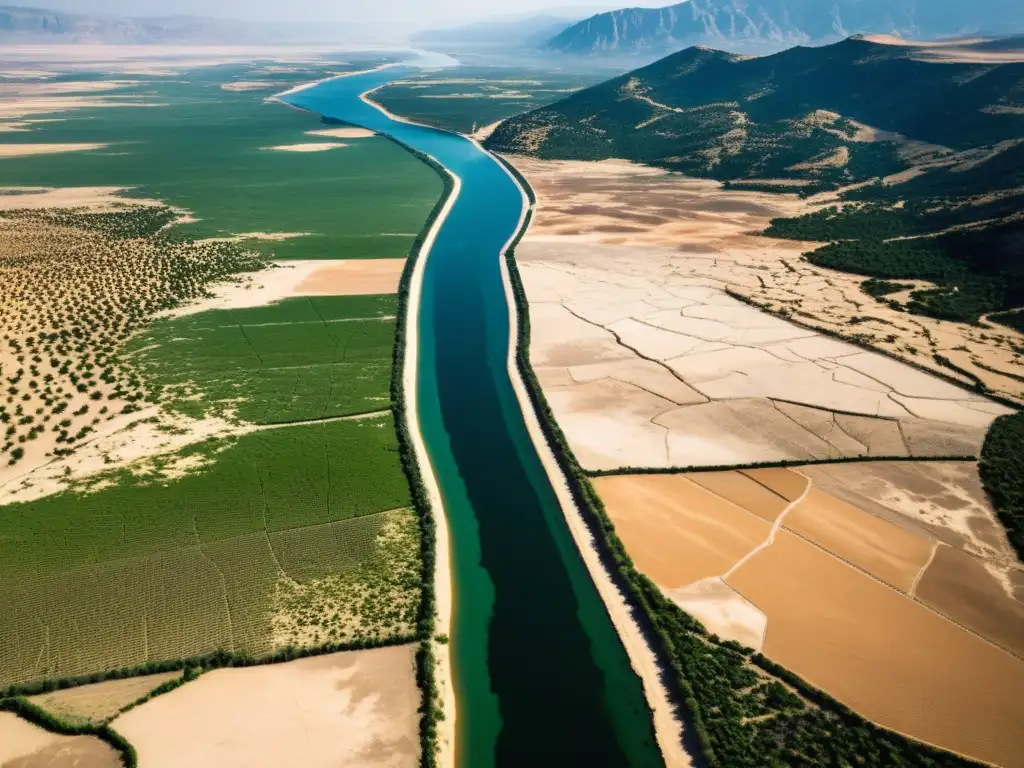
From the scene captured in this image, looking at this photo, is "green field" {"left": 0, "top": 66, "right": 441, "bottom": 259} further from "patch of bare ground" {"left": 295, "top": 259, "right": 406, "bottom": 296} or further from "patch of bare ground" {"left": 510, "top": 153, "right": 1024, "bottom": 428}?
"patch of bare ground" {"left": 510, "top": 153, "right": 1024, "bottom": 428}

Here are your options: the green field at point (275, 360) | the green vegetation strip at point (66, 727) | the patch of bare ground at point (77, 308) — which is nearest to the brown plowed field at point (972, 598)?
the green vegetation strip at point (66, 727)

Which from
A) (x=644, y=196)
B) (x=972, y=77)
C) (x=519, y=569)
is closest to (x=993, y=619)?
(x=519, y=569)

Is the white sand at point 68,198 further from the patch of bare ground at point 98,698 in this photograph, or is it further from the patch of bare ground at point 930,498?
the patch of bare ground at point 930,498

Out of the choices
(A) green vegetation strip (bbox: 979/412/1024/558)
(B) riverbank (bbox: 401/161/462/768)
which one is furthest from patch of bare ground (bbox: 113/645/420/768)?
(A) green vegetation strip (bbox: 979/412/1024/558)

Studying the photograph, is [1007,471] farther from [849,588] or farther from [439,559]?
[439,559]

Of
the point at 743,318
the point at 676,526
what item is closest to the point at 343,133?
the point at 743,318
